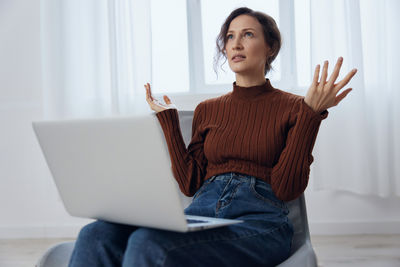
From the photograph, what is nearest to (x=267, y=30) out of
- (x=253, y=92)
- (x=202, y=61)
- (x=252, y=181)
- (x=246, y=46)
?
(x=246, y=46)

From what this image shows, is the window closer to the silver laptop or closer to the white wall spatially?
the white wall

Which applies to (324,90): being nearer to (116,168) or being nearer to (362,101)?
(116,168)

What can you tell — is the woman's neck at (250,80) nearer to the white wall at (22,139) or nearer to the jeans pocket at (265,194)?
the jeans pocket at (265,194)

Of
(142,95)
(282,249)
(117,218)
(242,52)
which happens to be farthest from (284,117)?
(142,95)

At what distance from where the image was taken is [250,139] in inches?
46.3

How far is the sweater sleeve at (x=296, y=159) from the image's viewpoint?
1024mm

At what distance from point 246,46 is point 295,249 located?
583 millimetres

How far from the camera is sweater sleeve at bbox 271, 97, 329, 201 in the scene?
3.36 ft

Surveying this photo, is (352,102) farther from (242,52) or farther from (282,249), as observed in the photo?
(282,249)

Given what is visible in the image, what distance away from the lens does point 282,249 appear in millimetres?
965

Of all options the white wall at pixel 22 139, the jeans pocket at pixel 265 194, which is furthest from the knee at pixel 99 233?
the white wall at pixel 22 139

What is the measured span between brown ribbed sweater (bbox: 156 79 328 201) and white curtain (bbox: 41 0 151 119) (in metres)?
1.29

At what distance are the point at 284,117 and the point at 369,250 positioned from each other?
4.34 feet

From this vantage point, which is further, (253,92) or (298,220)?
(253,92)
